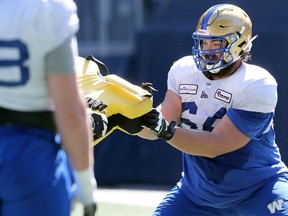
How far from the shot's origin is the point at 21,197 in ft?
8.97

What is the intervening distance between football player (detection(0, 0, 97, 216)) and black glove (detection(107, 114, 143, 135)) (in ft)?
4.31

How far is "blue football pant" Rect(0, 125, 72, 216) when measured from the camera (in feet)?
8.96

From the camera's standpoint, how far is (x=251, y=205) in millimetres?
4328

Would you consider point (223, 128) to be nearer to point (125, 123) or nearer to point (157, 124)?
point (157, 124)

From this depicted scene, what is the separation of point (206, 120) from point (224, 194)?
1.30 feet

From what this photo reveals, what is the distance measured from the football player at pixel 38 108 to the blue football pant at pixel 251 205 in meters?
1.62

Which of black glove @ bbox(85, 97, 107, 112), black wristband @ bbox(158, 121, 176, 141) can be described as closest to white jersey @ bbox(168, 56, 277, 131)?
black wristband @ bbox(158, 121, 176, 141)

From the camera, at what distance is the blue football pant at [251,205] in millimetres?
4188

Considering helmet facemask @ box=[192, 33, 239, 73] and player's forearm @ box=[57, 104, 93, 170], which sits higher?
player's forearm @ box=[57, 104, 93, 170]

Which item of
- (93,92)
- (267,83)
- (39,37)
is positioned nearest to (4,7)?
(39,37)

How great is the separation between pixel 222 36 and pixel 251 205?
2.93 ft

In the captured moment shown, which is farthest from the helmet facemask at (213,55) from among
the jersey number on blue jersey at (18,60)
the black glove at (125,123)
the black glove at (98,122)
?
the jersey number on blue jersey at (18,60)

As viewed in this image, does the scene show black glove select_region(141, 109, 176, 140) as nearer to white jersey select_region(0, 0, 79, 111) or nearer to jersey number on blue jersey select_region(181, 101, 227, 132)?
jersey number on blue jersey select_region(181, 101, 227, 132)

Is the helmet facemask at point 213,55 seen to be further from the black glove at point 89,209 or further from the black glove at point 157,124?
Result: the black glove at point 89,209
